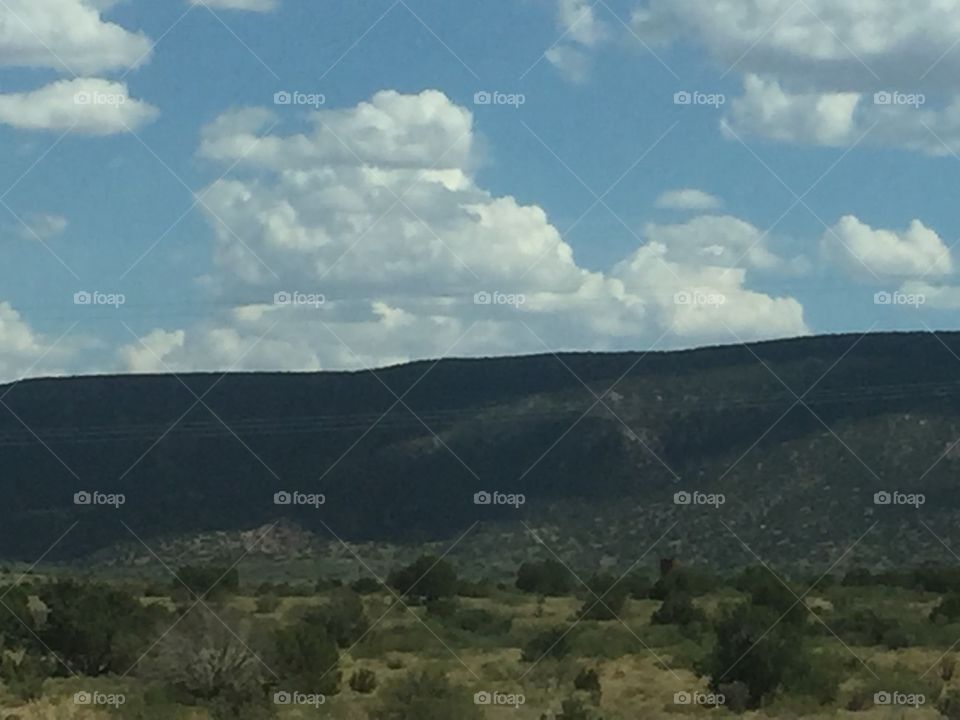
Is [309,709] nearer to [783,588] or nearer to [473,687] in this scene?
[473,687]

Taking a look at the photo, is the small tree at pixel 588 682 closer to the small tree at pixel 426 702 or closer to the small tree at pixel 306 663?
the small tree at pixel 426 702

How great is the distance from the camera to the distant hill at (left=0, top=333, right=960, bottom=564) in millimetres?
58500

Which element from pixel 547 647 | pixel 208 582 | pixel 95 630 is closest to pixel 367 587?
pixel 208 582

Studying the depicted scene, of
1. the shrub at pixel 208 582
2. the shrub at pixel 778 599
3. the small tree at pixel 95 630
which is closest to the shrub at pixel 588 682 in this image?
the small tree at pixel 95 630

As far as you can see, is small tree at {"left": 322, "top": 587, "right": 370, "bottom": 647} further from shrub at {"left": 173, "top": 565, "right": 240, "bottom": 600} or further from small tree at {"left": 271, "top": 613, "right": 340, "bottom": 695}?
shrub at {"left": 173, "top": 565, "right": 240, "bottom": 600}

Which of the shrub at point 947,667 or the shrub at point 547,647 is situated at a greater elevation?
the shrub at point 547,647

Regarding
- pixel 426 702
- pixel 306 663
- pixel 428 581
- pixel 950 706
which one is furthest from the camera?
pixel 428 581

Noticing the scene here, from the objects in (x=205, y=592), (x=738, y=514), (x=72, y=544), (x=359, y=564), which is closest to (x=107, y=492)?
(x=72, y=544)

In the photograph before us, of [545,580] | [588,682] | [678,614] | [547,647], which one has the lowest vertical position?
[588,682]

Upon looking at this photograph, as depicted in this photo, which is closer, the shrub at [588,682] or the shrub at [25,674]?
the shrub at [25,674]

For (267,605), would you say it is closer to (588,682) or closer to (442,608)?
(442,608)

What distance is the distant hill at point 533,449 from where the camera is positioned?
192 feet

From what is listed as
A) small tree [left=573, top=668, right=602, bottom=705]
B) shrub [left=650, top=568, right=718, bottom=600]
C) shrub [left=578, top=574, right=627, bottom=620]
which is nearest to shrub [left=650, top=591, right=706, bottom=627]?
shrub [left=578, top=574, right=627, bottom=620]

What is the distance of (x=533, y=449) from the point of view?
68250 millimetres
